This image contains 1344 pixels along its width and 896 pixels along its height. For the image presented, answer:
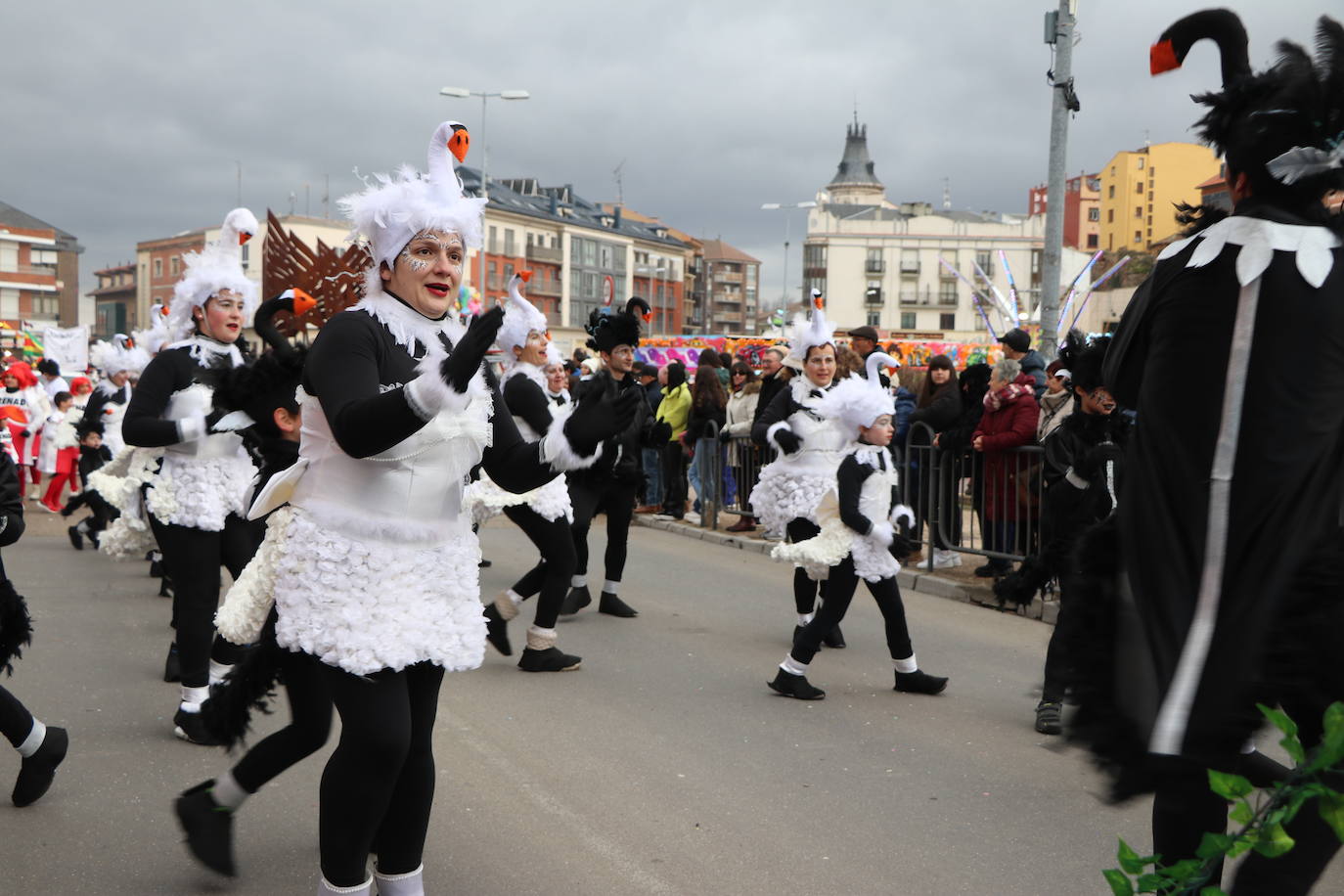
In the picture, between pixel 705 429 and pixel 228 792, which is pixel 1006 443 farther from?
pixel 228 792

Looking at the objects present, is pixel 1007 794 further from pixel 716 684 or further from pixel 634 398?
pixel 634 398

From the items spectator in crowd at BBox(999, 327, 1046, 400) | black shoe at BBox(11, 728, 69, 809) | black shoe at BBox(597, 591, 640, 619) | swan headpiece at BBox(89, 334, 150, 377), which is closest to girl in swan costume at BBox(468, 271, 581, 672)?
black shoe at BBox(597, 591, 640, 619)

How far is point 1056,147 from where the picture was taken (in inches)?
Result: 539

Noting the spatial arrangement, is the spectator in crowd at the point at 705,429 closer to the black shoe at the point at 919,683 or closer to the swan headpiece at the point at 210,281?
the black shoe at the point at 919,683

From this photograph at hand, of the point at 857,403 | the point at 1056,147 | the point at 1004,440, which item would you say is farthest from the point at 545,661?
the point at 1056,147

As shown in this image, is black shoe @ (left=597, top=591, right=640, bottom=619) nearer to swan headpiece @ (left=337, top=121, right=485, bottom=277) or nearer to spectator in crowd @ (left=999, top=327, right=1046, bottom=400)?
spectator in crowd @ (left=999, top=327, right=1046, bottom=400)

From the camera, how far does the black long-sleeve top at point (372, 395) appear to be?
288cm

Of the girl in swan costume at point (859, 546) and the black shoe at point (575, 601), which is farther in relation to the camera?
the black shoe at point (575, 601)

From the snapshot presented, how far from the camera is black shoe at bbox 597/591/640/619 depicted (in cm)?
884

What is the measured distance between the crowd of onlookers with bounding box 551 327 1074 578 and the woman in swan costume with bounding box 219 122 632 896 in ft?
13.3

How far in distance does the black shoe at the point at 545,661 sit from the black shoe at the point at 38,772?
2.79 meters

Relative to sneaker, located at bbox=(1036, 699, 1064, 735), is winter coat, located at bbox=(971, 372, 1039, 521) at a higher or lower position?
higher

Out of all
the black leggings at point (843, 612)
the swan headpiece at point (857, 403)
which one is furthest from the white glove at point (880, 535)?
the swan headpiece at point (857, 403)

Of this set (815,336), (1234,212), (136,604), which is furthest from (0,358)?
(1234,212)
